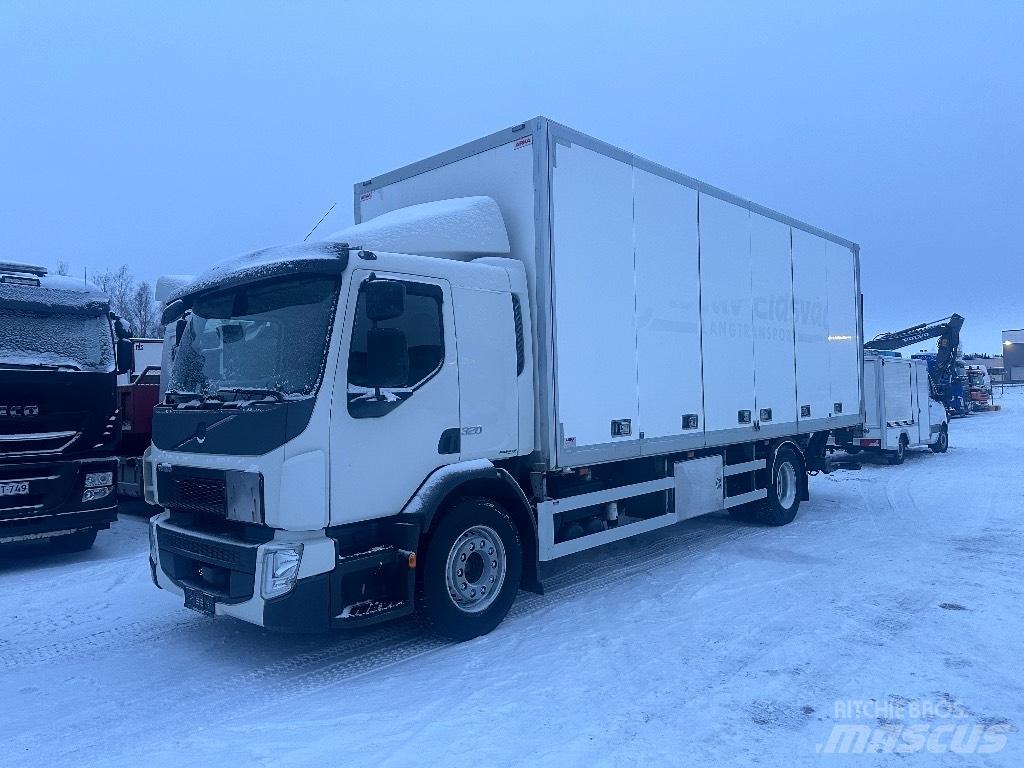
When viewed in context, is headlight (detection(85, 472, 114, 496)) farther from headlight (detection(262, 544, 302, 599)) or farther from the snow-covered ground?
headlight (detection(262, 544, 302, 599))

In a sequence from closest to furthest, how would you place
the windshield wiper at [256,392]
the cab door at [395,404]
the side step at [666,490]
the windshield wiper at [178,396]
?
the windshield wiper at [256,392] → the cab door at [395,404] → the windshield wiper at [178,396] → the side step at [666,490]

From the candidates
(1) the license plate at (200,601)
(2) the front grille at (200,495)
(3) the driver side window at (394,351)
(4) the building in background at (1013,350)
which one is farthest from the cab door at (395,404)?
(4) the building in background at (1013,350)

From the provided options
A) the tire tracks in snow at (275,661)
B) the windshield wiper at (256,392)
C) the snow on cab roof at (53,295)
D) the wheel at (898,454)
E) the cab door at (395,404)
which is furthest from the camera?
the wheel at (898,454)

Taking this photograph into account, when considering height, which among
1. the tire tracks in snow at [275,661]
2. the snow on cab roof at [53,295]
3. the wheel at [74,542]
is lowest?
the tire tracks in snow at [275,661]

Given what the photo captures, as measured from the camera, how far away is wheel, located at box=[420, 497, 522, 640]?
4980 mm

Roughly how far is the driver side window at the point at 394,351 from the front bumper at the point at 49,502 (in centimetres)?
499

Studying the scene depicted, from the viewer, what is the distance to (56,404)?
301 inches

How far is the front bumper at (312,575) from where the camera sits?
435 centimetres

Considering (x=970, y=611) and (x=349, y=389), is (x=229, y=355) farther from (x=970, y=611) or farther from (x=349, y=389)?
(x=970, y=611)

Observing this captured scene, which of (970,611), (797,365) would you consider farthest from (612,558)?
(797,365)

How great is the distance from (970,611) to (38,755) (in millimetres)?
6432

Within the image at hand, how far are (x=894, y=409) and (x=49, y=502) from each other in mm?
17431

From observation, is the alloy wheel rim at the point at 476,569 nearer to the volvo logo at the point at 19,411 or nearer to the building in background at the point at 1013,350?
the volvo logo at the point at 19,411

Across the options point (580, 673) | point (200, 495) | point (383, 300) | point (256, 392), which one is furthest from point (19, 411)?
point (580, 673)
